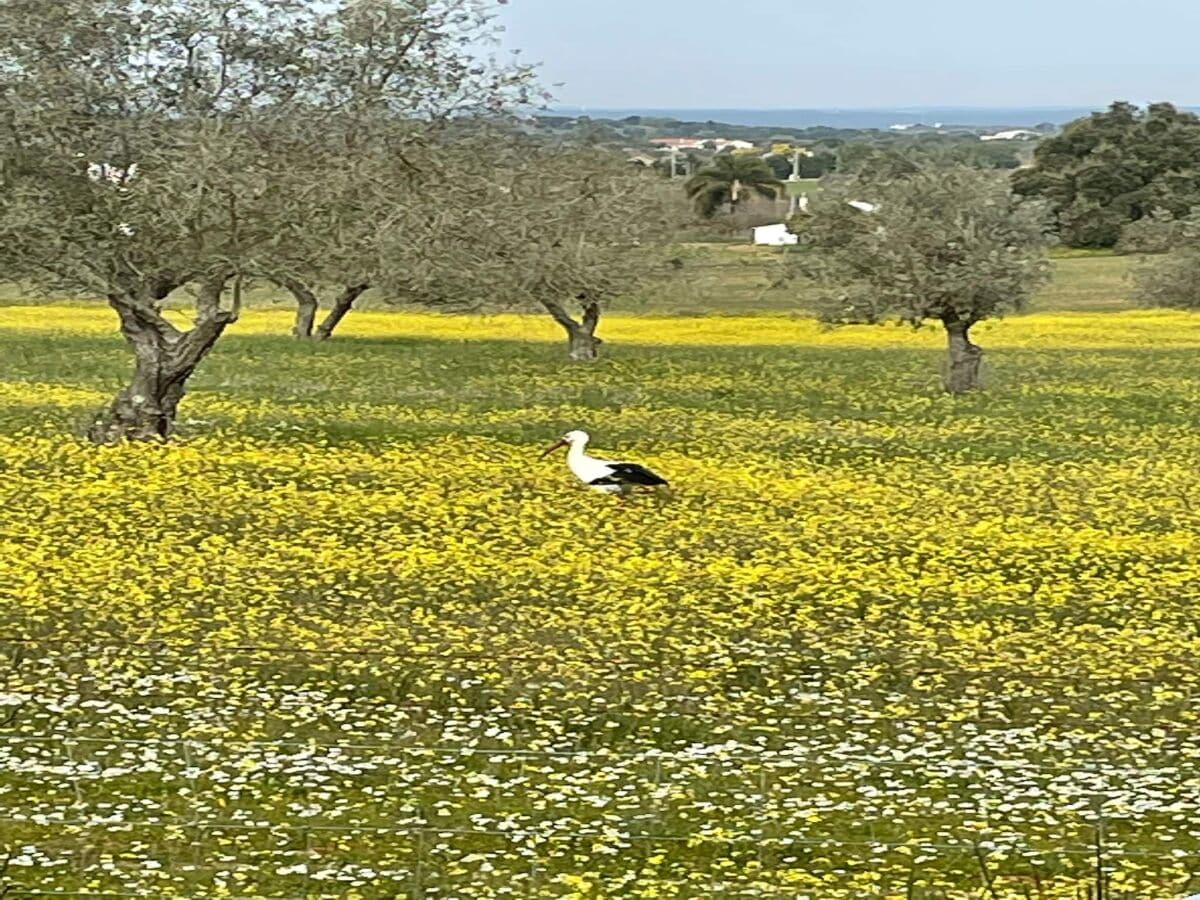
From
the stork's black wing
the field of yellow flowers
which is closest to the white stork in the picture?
the stork's black wing

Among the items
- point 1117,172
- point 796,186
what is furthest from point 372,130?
point 796,186

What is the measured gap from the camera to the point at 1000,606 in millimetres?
19266

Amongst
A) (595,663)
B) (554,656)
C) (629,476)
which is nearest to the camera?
(595,663)

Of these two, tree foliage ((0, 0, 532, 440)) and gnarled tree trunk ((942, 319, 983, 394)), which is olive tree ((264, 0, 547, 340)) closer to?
tree foliage ((0, 0, 532, 440))

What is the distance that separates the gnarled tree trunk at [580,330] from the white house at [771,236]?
47408mm

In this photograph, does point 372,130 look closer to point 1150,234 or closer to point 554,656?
point 554,656

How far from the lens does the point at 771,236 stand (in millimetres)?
107188

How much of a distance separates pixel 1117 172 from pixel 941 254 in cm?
6865

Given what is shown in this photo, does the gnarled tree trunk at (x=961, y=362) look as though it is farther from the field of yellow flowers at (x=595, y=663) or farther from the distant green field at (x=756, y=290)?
the distant green field at (x=756, y=290)

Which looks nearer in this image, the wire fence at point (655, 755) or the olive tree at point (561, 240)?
the wire fence at point (655, 755)

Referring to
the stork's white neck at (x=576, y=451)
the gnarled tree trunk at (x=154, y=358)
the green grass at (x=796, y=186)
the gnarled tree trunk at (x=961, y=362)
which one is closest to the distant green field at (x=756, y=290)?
the gnarled tree trunk at (x=961, y=362)

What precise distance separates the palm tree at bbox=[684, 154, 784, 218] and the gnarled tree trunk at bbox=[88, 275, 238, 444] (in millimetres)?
85623

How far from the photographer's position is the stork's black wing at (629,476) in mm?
24797

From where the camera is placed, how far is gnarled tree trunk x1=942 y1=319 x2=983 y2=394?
4394cm
